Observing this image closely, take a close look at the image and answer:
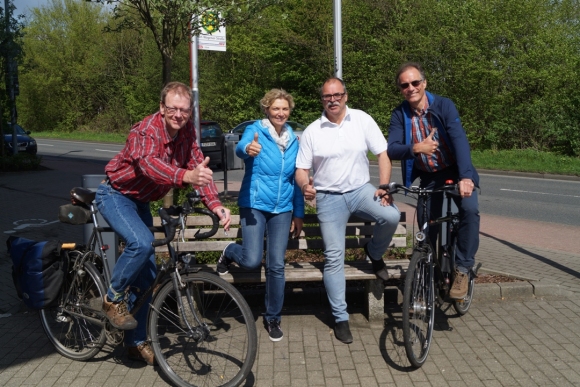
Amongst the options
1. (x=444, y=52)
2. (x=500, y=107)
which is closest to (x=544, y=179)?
(x=500, y=107)

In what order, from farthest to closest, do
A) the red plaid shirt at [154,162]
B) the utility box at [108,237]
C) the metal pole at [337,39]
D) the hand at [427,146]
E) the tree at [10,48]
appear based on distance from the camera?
the tree at [10,48] → the metal pole at [337,39] → the utility box at [108,237] → the hand at [427,146] → the red plaid shirt at [154,162]

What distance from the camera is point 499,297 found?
223 inches

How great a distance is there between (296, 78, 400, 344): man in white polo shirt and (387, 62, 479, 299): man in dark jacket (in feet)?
0.75

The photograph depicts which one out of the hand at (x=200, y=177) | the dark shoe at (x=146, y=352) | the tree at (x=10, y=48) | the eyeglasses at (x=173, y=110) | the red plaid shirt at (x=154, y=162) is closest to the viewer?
the hand at (x=200, y=177)

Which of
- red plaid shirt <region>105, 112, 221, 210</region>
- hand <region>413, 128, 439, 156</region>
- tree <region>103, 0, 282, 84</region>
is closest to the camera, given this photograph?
red plaid shirt <region>105, 112, 221, 210</region>

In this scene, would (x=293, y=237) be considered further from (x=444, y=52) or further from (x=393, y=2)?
(x=393, y=2)

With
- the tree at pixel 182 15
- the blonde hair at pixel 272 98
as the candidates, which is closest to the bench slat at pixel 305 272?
the blonde hair at pixel 272 98

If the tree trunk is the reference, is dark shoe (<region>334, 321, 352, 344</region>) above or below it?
below

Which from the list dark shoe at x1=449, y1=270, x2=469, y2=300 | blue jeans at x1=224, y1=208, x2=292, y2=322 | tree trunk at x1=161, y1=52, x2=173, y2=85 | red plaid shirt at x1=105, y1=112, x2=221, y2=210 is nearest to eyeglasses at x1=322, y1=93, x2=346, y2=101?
blue jeans at x1=224, y1=208, x2=292, y2=322

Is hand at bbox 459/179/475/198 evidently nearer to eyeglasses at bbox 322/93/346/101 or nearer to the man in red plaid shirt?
eyeglasses at bbox 322/93/346/101

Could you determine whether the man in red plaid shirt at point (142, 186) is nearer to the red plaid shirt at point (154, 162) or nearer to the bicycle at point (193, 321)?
the red plaid shirt at point (154, 162)

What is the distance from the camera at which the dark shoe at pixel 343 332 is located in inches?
182

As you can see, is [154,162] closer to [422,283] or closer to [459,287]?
[422,283]

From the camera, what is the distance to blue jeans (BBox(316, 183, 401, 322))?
4.60m
